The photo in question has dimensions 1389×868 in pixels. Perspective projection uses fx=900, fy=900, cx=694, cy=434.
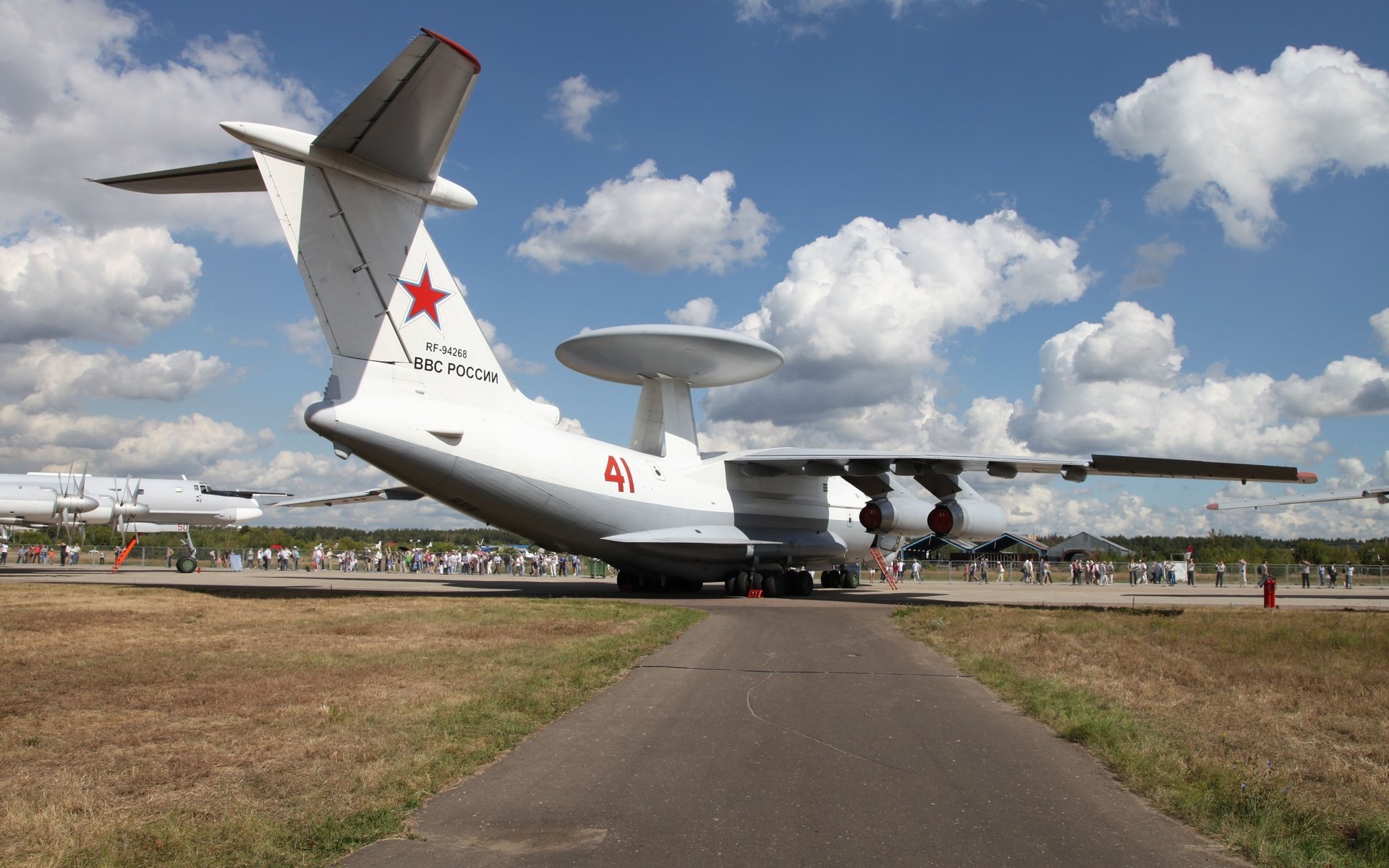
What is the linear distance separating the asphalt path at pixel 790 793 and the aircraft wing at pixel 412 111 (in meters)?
7.39

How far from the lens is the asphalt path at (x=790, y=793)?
3.81 metres

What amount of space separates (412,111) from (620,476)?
9050mm

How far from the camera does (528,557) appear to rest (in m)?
45.3

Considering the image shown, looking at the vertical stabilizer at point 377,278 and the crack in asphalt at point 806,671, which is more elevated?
the vertical stabilizer at point 377,278

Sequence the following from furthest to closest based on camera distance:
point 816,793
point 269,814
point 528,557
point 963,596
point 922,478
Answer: point 528,557
point 963,596
point 922,478
point 816,793
point 269,814

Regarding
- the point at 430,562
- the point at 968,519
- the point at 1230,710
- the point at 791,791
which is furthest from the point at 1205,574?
the point at 791,791

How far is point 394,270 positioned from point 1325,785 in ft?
44.4

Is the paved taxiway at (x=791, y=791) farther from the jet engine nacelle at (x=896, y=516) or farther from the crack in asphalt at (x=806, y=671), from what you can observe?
the jet engine nacelle at (x=896, y=516)

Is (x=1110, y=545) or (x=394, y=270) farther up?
(x=394, y=270)

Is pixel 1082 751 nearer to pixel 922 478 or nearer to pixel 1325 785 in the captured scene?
pixel 1325 785

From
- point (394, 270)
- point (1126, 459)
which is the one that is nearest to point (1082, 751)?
point (394, 270)

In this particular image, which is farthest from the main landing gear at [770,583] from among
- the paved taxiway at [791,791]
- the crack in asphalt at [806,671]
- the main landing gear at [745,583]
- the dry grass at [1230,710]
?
the paved taxiway at [791,791]

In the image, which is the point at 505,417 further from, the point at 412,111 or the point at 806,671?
the point at 806,671

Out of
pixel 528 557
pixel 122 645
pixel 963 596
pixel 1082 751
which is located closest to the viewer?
pixel 1082 751
